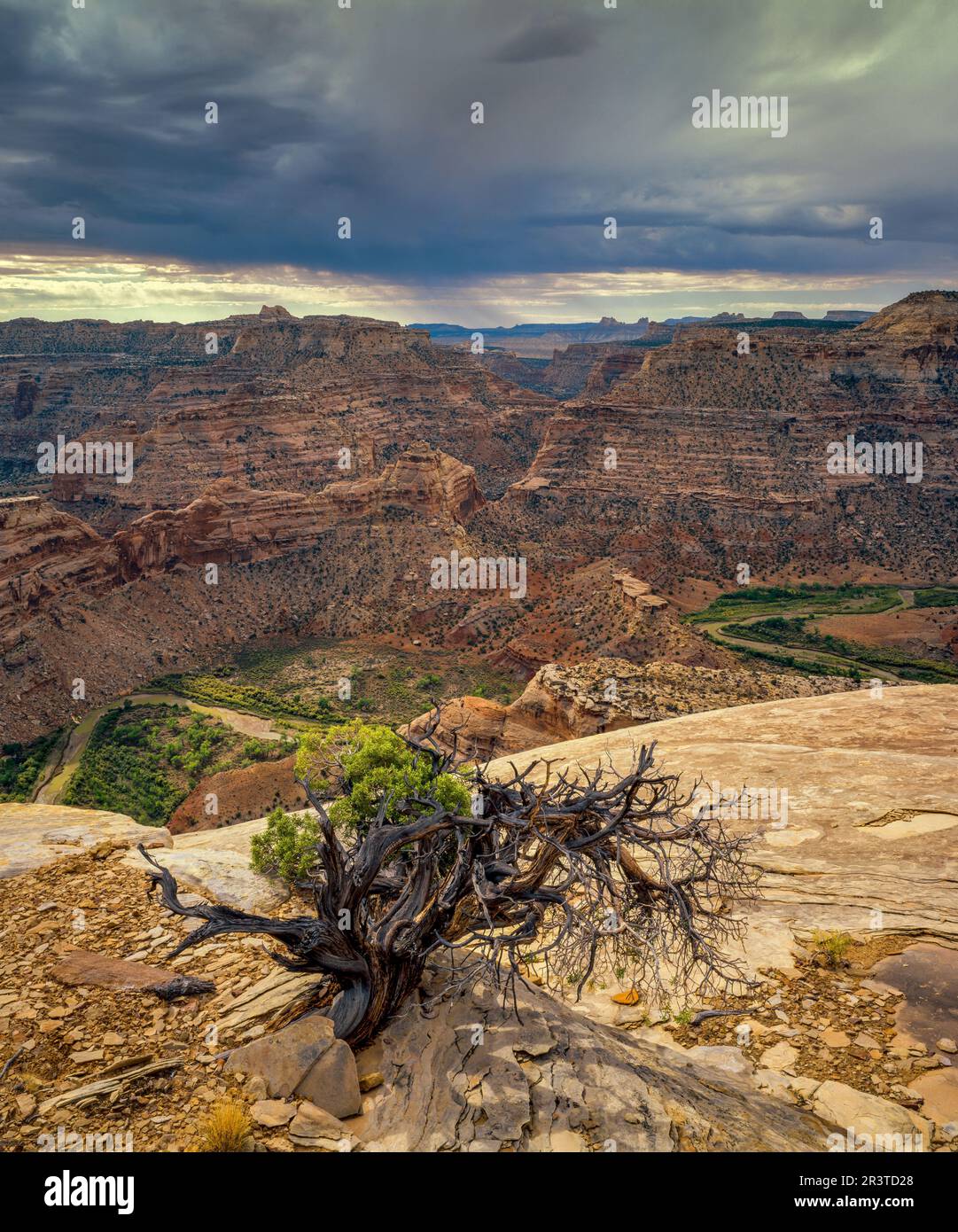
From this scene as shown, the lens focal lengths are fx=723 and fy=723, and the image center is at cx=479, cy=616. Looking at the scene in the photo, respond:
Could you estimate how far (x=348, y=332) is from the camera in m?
166

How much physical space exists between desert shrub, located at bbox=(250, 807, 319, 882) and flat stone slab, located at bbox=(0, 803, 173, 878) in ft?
9.35

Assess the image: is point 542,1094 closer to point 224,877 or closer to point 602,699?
point 224,877

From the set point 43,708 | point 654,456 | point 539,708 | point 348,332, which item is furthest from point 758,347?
point 43,708

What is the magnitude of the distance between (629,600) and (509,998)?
64.7 m

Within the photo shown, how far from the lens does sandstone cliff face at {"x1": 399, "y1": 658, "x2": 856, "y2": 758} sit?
38.2 meters

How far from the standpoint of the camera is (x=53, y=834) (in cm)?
1672

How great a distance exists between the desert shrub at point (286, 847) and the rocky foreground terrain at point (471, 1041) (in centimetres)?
42

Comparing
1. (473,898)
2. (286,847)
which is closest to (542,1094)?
(473,898)

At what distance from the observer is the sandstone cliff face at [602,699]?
38.2m

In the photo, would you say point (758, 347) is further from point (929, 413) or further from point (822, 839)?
point (822, 839)

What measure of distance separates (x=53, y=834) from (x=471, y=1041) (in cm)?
1218

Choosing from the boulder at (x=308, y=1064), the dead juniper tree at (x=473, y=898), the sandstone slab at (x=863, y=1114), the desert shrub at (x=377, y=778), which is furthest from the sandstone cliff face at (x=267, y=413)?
the sandstone slab at (x=863, y=1114)

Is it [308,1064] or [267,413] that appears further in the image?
[267,413]

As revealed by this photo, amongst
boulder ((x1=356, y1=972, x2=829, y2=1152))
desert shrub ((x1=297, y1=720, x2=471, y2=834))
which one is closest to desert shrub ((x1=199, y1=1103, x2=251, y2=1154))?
boulder ((x1=356, y1=972, x2=829, y2=1152))
